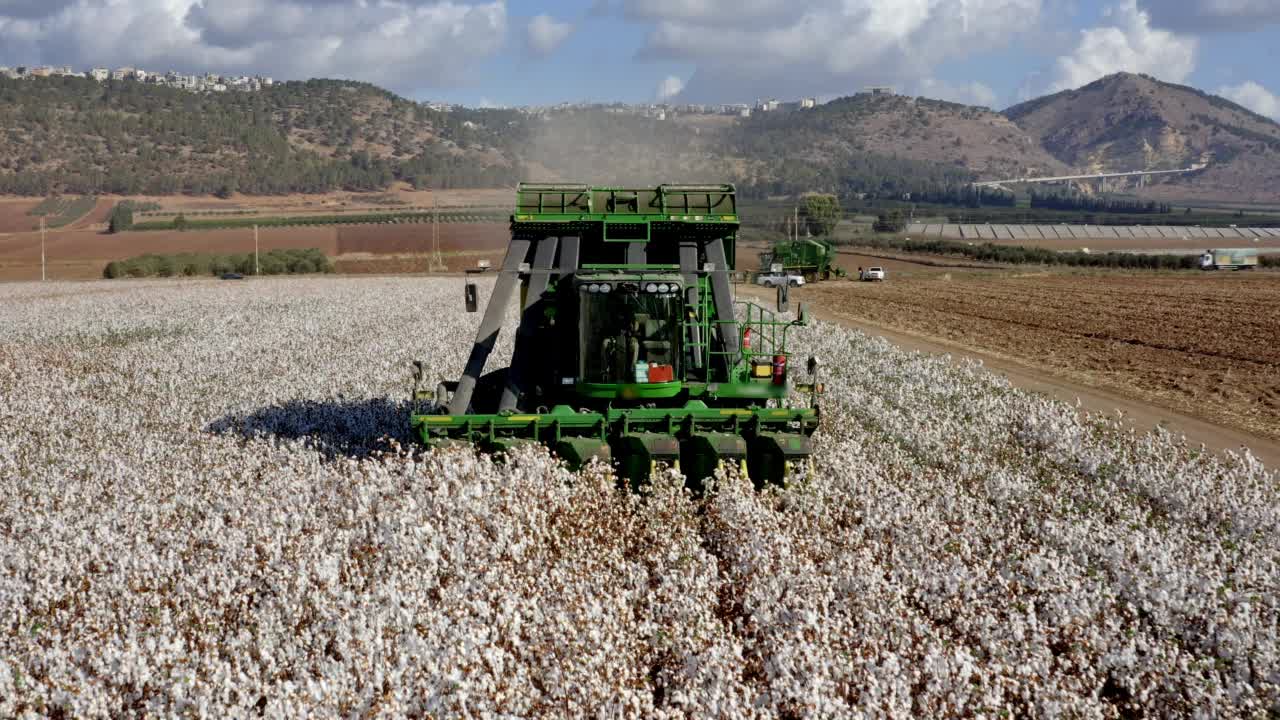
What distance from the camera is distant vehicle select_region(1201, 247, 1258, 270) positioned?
66562 millimetres

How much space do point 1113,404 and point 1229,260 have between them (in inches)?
2132

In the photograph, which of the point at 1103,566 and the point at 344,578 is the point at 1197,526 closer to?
the point at 1103,566

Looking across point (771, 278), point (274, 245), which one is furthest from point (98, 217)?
point (771, 278)

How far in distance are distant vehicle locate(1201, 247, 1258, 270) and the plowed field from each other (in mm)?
5623

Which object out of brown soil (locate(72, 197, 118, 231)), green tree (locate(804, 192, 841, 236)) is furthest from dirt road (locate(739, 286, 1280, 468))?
brown soil (locate(72, 197, 118, 231))

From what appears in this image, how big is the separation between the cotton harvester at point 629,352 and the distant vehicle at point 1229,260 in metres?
62.5

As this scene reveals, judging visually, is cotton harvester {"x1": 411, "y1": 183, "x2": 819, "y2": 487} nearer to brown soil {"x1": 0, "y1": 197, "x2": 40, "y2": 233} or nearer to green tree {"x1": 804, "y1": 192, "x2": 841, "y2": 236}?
green tree {"x1": 804, "y1": 192, "x2": 841, "y2": 236}

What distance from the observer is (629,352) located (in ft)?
39.9

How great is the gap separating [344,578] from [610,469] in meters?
3.16

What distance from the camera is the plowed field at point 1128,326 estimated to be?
72.6 feet

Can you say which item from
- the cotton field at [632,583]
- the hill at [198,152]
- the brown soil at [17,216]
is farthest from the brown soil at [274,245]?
the cotton field at [632,583]

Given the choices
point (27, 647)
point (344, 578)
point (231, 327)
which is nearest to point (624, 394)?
point (344, 578)

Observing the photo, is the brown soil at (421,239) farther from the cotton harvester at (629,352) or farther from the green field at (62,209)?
the cotton harvester at (629,352)

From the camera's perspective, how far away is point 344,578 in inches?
319
